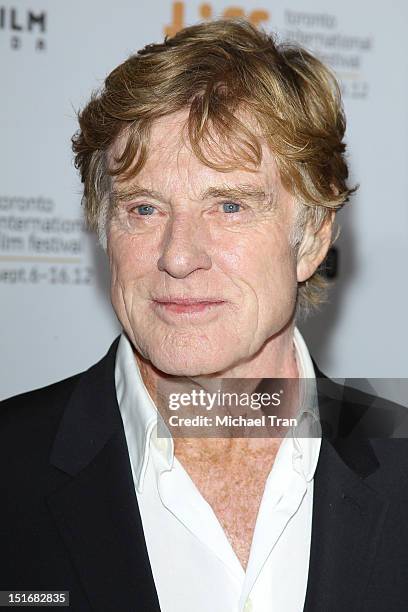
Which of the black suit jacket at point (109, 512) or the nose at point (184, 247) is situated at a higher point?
the nose at point (184, 247)

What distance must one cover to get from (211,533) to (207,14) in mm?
1658

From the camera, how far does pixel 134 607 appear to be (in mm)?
1505

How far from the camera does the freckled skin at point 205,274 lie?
1.65 metres

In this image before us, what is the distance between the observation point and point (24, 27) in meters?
2.49

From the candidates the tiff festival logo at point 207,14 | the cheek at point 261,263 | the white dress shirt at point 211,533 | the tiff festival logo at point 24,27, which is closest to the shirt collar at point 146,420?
the white dress shirt at point 211,533

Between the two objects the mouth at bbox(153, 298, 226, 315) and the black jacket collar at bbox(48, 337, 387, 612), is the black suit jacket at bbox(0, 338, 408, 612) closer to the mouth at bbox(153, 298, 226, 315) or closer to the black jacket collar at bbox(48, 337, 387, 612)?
the black jacket collar at bbox(48, 337, 387, 612)

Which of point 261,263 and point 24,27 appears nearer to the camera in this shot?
point 261,263

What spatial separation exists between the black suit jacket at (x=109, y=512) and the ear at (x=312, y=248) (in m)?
0.32

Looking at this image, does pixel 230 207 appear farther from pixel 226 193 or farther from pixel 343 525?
pixel 343 525

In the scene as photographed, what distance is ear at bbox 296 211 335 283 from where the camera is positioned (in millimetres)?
1885

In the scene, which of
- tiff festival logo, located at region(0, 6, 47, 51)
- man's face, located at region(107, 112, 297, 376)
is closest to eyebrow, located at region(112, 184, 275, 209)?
man's face, located at region(107, 112, 297, 376)

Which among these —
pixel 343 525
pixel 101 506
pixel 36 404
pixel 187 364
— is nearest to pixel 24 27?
pixel 36 404

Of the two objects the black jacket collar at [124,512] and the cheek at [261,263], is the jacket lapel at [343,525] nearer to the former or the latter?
the black jacket collar at [124,512]


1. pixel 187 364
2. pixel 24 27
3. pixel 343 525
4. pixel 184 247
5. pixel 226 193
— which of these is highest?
pixel 24 27
